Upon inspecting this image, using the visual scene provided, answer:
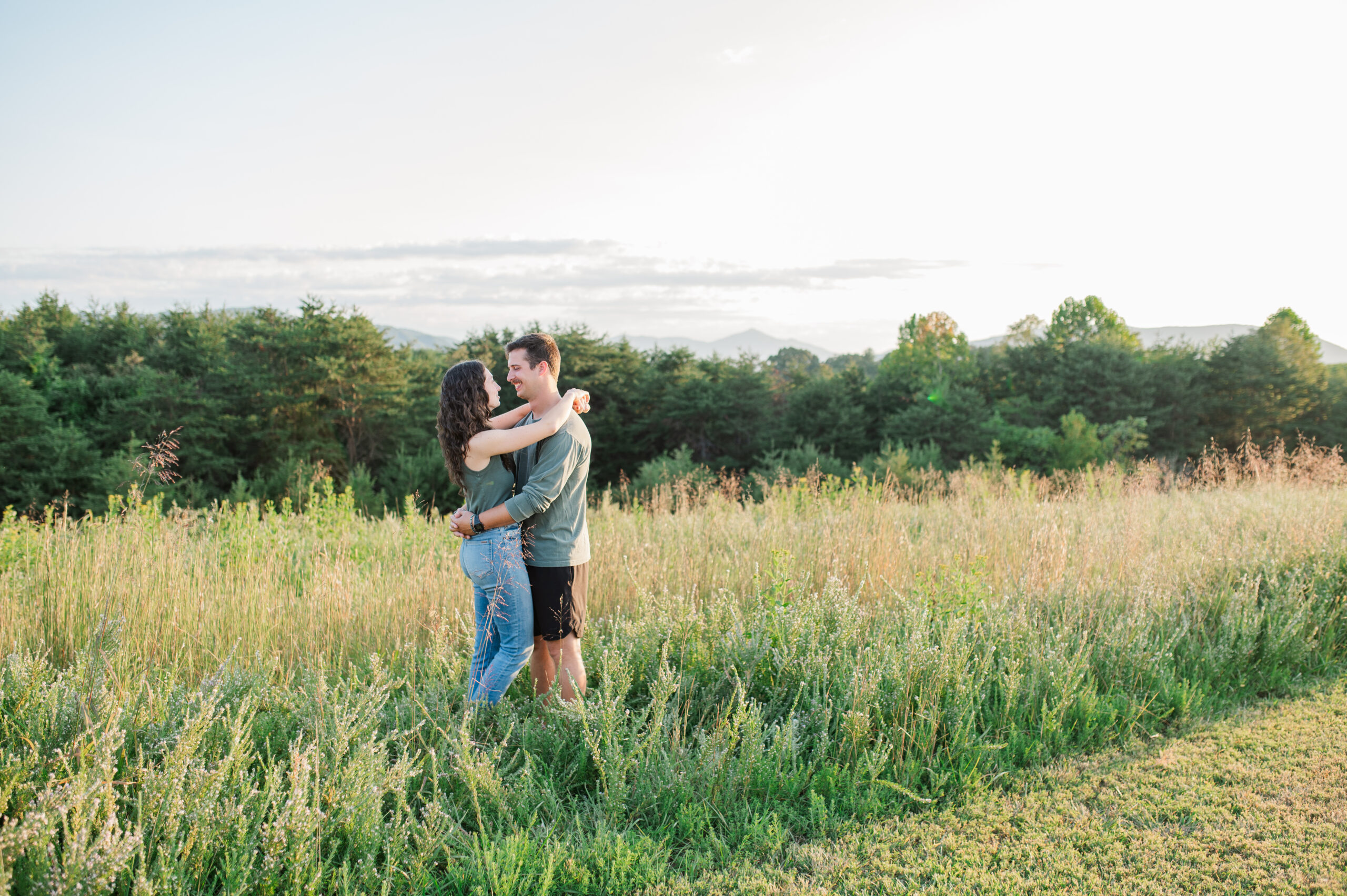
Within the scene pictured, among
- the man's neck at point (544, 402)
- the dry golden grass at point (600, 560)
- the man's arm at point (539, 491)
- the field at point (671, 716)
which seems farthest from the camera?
the dry golden grass at point (600, 560)

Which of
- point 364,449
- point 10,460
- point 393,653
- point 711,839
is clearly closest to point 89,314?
point 10,460

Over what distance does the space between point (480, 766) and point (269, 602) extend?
2.45 meters

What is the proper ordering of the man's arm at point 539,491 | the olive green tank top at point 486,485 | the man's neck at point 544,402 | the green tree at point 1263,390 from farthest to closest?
the green tree at point 1263,390
the man's neck at point 544,402
the olive green tank top at point 486,485
the man's arm at point 539,491

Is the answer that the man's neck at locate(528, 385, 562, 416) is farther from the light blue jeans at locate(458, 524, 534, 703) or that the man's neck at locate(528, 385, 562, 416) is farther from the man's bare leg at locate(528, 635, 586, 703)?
the man's bare leg at locate(528, 635, 586, 703)

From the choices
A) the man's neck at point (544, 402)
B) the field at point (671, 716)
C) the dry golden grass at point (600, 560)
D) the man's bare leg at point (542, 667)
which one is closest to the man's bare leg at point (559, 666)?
the man's bare leg at point (542, 667)

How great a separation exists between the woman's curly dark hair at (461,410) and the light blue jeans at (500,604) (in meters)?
0.34

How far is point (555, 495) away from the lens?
127 inches

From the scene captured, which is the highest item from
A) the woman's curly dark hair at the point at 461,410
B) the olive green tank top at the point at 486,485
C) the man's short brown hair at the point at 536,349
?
the man's short brown hair at the point at 536,349

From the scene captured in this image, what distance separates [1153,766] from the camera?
11.0 feet

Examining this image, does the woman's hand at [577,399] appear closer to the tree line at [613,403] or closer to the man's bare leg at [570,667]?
the man's bare leg at [570,667]

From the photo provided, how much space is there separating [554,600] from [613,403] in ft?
83.6

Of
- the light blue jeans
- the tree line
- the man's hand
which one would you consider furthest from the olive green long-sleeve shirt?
the tree line

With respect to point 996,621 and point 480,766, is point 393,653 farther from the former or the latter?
point 996,621

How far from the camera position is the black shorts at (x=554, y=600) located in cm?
337
